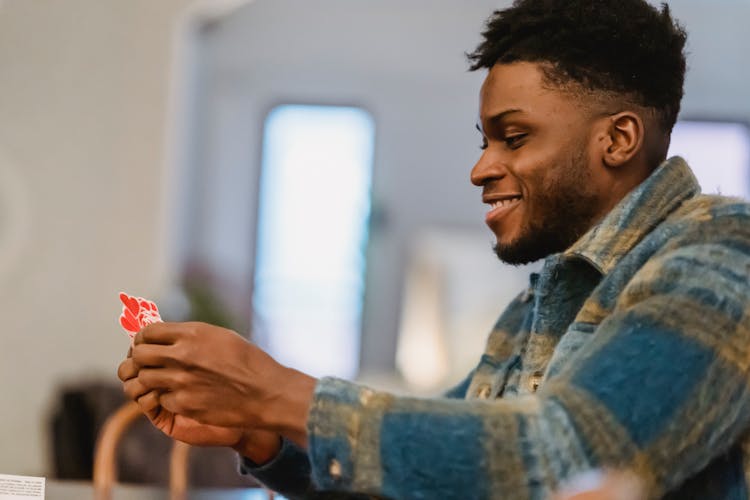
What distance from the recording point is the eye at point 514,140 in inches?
45.6

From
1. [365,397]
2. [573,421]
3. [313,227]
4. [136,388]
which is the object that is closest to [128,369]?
[136,388]

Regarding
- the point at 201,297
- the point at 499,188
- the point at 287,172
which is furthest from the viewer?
the point at 287,172

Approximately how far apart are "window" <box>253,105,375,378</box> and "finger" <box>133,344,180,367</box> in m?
6.17

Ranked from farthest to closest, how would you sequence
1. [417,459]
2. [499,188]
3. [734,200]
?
[499,188], [734,200], [417,459]

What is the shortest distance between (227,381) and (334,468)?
11 cm

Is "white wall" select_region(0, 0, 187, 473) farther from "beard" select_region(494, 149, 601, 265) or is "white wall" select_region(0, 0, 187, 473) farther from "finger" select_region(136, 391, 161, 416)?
"finger" select_region(136, 391, 161, 416)

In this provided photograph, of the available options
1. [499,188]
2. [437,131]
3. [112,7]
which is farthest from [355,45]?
[499,188]

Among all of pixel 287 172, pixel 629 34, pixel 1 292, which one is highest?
pixel 629 34

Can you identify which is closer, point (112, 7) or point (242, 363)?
point (242, 363)

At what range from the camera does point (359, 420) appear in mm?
847

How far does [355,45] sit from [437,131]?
730 millimetres

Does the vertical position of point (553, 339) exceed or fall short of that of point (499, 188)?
it falls short

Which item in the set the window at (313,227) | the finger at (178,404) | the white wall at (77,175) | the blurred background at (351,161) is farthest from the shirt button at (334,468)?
the window at (313,227)

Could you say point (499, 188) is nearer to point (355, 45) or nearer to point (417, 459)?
point (417, 459)
